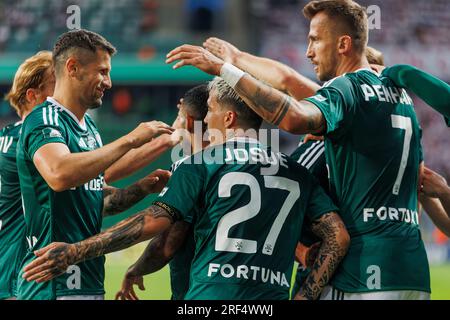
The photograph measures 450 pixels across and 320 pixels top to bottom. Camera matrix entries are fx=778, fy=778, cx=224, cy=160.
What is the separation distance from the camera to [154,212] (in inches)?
177

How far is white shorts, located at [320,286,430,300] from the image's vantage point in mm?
4723

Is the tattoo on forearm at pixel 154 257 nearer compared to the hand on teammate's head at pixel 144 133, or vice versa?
the hand on teammate's head at pixel 144 133

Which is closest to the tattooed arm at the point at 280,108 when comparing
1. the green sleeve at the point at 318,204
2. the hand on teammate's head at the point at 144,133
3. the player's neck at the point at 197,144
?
the green sleeve at the point at 318,204

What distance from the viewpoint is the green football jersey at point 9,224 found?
5762 millimetres

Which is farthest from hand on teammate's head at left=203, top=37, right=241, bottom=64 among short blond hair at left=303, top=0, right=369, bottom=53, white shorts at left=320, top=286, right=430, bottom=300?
white shorts at left=320, top=286, right=430, bottom=300

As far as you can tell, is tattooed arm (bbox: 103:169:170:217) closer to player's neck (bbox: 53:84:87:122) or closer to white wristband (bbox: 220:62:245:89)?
player's neck (bbox: 53:84:87:122)

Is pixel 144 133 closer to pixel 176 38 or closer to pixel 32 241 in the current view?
pixel 32 241

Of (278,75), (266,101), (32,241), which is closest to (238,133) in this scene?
(266,101)

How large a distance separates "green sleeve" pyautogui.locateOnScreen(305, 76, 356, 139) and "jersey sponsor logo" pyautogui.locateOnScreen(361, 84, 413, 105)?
0.41ft

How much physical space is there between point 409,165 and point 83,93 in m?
2.20

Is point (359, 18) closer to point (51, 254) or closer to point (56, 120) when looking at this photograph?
point (56, 120)

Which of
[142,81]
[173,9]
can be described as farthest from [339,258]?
[173,9]

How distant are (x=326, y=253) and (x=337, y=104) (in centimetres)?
90

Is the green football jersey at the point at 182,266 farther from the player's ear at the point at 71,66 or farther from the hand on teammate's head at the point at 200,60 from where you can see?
the player's ear at the point at 71,66
